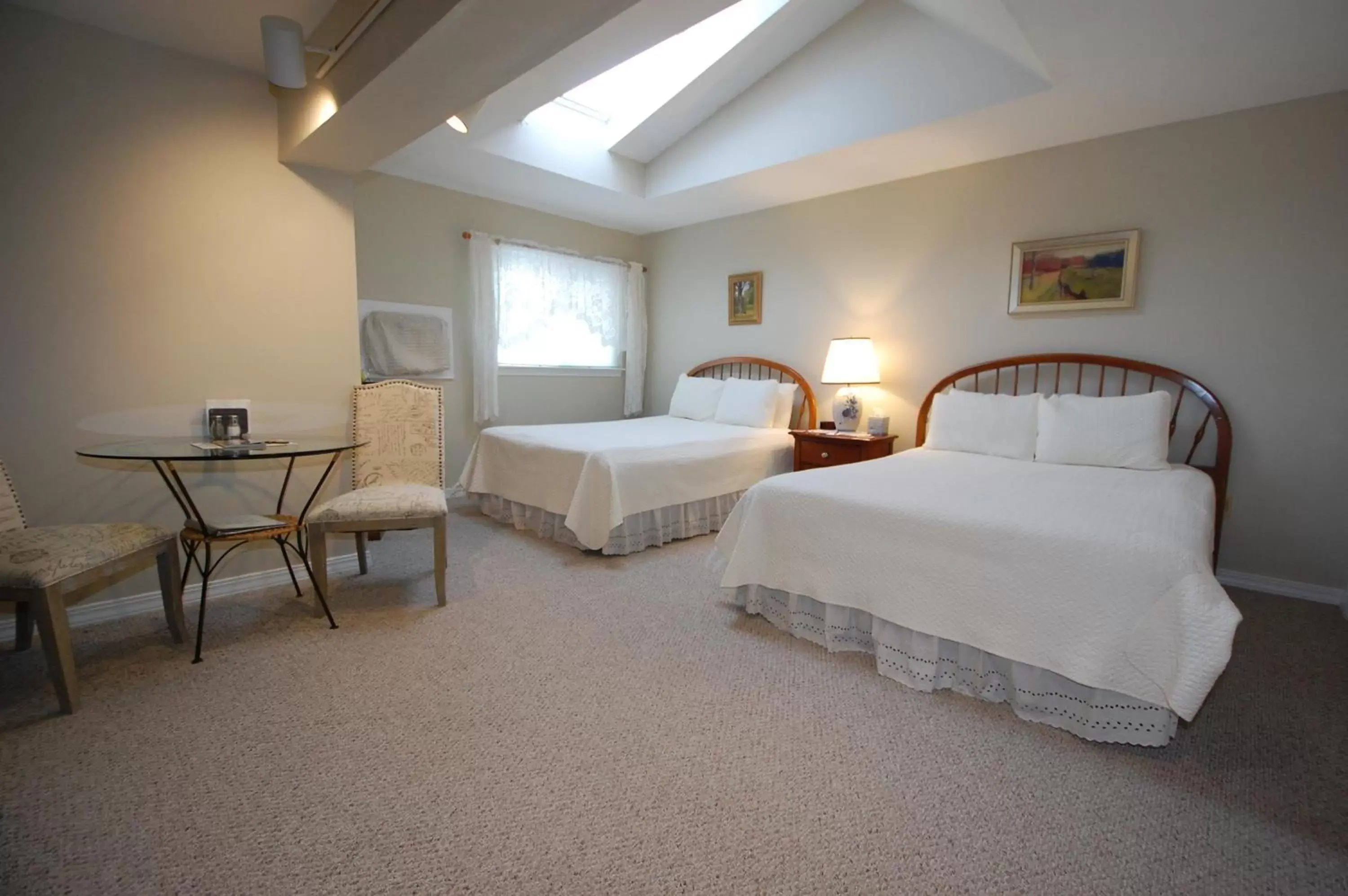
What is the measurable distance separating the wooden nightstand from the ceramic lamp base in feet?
0.77

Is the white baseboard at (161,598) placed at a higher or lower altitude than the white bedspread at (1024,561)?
lower

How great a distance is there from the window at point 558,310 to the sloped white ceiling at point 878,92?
48 cm

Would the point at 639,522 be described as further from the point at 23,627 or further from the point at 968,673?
the point at 23,627

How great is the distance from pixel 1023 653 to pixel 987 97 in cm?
253

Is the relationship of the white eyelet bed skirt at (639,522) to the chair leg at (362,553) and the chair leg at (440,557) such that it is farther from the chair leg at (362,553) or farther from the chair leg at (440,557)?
the chair leg at (362,553)

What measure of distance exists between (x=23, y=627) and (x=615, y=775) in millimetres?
2242

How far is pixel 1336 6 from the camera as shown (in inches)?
79.4

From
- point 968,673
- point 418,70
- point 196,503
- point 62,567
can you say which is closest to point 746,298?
point 418,70

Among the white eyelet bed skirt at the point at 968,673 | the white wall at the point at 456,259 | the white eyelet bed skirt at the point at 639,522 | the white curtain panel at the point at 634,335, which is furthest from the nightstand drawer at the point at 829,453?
the white wall at the point at 456,259

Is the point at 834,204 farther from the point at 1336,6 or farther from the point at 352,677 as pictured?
the point at 352,677

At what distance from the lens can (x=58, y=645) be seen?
5.54 feet

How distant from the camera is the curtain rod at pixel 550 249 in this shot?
14.3 ft

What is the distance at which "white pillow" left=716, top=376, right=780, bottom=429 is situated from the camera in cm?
431

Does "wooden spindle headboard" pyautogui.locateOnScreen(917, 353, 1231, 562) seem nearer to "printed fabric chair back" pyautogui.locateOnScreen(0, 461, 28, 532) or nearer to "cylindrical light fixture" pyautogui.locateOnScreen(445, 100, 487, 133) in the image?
"cylindrical light fixture" pyautogui.locateOnScreen(445, 100, 487, 133)
